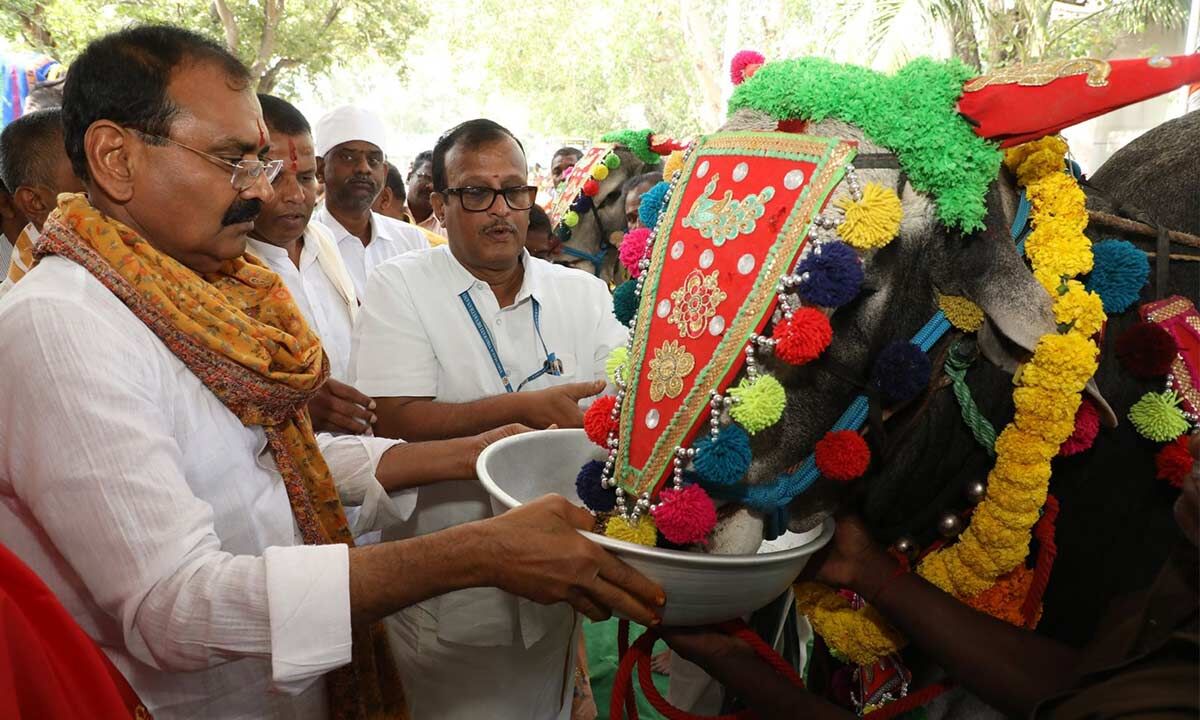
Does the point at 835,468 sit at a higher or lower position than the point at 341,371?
higher

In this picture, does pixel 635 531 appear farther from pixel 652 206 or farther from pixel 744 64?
pixel 744 64

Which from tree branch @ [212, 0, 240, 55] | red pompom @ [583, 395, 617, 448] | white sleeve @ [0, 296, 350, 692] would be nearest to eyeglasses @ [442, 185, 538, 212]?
red pompom @ [583, 395, 617, 448]

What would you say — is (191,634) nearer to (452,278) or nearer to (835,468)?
(835,468)

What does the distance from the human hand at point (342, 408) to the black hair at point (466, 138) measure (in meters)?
0.92

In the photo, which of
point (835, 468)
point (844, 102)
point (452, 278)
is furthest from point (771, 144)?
point (452, 278)

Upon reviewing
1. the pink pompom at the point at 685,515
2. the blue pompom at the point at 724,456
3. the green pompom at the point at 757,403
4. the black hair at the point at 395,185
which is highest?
the green pompom at the point at 757,403

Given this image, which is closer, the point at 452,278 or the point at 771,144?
the point at 771,144

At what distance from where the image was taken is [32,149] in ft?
11.0

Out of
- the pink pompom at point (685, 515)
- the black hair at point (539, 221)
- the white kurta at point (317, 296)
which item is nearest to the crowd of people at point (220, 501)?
the pink pompom at point (685, 515)

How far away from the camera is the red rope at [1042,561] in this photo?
1814 millimetres

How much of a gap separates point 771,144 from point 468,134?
6.00 ft

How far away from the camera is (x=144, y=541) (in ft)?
5.25

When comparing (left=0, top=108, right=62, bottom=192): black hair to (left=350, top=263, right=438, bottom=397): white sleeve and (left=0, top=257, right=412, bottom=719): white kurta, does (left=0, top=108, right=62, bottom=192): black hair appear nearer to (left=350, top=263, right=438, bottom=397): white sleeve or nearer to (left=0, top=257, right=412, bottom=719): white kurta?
(left=350, top=263, right=438, bottom=397): white sleeve

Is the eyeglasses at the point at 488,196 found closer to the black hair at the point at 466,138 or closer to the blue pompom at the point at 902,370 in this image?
the black hair at the point at 466,138
